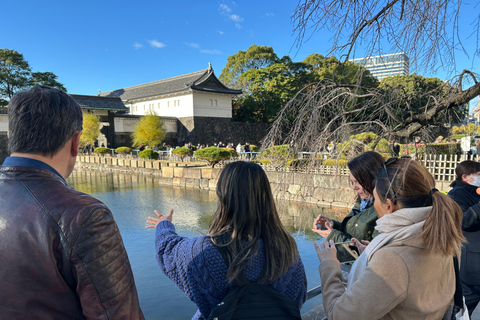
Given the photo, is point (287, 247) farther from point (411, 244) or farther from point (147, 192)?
point (147, 192)

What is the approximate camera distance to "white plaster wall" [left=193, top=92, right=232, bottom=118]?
1005 inches

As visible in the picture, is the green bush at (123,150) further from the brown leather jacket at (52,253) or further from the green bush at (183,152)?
the brown leather jacket at (52,253)

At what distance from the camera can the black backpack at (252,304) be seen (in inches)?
39.6

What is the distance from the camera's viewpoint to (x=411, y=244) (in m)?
1.00

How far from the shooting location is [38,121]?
0.86m

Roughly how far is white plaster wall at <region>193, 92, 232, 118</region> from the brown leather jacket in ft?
81.9

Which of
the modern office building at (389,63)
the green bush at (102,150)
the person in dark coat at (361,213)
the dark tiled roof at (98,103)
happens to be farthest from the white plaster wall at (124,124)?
the person in dark coat at (361,213)

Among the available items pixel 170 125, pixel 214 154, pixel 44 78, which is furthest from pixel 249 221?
pixel 44 78

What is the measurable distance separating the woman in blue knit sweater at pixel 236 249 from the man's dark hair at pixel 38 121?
0.55 metres

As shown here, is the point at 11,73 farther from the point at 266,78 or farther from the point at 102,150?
the point at 266,78

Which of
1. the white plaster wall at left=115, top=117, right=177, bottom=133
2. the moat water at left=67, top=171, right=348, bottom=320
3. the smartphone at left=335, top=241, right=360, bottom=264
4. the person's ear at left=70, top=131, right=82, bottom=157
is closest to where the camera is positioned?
the person's ear at left=70, top=131, right=82, bottom=157

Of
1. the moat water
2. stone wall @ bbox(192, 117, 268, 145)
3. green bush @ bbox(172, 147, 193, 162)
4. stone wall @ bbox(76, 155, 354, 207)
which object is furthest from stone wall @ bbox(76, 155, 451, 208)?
stone wall @ bbox(192, 117, 268, 145)

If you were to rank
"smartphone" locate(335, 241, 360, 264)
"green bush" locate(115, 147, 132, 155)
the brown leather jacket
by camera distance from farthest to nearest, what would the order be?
"green bush" locate(115, 147, 132, 155), "smartphone" locate(335, 241, 360, 264), the brown leather jacket

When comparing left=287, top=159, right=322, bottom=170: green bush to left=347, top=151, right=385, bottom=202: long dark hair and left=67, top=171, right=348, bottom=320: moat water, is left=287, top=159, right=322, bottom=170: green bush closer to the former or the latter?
left=67, top=171, right=348, bottom=320: moat water
